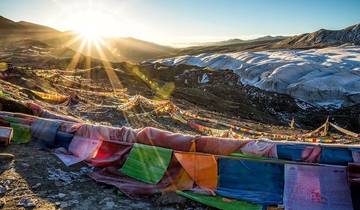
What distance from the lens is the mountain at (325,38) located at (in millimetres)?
50812

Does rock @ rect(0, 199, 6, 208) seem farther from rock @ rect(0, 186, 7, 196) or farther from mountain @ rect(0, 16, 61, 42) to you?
mountain @ rect(0, 16, 61, 42)

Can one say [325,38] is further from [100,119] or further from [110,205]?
[110,205]

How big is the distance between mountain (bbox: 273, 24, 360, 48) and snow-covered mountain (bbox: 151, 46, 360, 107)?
12.4 metres

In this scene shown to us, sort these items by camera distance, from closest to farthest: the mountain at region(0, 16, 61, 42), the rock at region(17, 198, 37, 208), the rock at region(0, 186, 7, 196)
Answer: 1. the rock at region(17, 198, 37, 208)
2. the rock at region(0, 186, 7, 196)
3. the mountain at region(0, 16, 61, 42)

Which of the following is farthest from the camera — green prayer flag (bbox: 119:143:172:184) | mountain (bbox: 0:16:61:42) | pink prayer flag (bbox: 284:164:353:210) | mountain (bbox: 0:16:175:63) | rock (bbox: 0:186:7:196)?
mountain (bbox: 0:16:175:63)

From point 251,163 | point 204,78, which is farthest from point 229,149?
point 204,78

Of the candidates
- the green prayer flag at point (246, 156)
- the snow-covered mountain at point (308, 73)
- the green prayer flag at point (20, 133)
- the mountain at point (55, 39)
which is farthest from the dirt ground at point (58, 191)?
the mountain at point (55, 39)

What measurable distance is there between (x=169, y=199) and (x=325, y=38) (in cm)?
5442

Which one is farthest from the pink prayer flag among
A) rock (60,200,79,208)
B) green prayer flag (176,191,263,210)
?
rock (60,200,79,208)

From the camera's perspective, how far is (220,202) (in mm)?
5395

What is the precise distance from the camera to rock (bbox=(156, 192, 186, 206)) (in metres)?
5.46

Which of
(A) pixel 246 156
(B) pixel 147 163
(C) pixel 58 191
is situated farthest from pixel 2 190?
(A) pixel 246 156

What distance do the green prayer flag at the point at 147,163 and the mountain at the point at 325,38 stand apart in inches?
1835

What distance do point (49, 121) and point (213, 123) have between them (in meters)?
8.09
